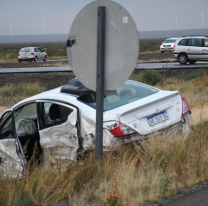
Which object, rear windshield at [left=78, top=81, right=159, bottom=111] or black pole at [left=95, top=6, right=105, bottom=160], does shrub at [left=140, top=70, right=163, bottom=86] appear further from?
black pole at [left=95, top=6, right=105, bottom=160]

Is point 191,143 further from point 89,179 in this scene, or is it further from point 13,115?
point 13,115

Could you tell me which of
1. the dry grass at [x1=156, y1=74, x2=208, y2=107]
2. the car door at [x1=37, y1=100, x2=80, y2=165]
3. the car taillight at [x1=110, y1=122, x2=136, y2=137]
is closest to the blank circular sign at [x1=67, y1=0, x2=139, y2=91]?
the car taillight at [x1=110, y1=122, x2=136, y2=137]

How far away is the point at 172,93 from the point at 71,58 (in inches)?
74.1

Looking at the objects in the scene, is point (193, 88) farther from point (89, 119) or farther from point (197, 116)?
point (89, 119)

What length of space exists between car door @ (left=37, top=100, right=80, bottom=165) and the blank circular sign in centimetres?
92

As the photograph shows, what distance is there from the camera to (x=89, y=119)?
533 cm

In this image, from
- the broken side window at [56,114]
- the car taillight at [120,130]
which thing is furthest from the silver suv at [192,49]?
the car taillight at [120,130]

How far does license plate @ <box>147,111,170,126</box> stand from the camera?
5.49m

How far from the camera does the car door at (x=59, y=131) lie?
5359 mm

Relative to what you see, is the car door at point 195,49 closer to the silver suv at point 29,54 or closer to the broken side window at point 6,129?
the silver suv at point 29,54

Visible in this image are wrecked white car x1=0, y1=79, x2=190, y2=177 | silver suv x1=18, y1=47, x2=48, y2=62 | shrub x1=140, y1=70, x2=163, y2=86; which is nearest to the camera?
wrecked white car x1=0, y1=79, x2=190, y2=177

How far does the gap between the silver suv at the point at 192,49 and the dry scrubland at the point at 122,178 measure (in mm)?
20704

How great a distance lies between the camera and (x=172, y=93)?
6.01 m

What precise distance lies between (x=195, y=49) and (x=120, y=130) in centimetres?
2154
